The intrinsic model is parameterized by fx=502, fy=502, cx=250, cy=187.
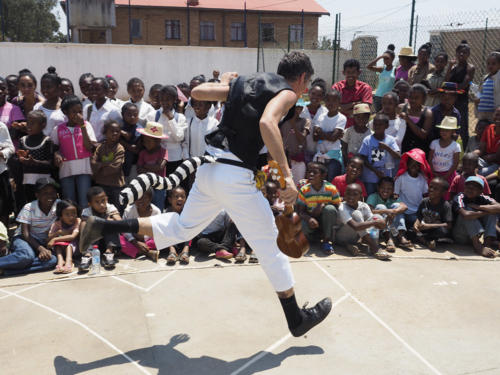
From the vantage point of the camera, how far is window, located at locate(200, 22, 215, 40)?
33.7m

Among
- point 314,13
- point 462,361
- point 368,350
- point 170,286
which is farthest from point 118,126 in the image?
point 314,13

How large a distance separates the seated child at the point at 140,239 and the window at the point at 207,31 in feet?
98.5

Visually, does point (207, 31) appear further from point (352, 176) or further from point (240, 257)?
point (240, 257)

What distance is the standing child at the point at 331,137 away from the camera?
21.6 feet

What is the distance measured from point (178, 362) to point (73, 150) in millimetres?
3301

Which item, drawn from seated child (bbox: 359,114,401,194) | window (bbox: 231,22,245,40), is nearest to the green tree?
window (bbox: 231,22,245,40)

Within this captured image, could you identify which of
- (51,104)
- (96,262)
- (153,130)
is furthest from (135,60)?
(96,262)

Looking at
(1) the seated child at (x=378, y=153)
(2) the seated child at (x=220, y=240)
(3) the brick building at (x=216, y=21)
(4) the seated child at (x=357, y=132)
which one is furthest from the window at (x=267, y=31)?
(2) the seated child at (x=220, y=240)

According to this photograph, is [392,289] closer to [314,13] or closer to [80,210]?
[80,210]

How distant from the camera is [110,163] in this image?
5789 mm

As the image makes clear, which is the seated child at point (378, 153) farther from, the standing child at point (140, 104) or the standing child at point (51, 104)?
the standing child at point (51, 104)

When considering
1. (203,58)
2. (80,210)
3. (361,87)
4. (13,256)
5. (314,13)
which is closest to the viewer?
(13,256)

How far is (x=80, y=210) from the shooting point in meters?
5.77

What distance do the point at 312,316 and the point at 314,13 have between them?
32.9 metres
